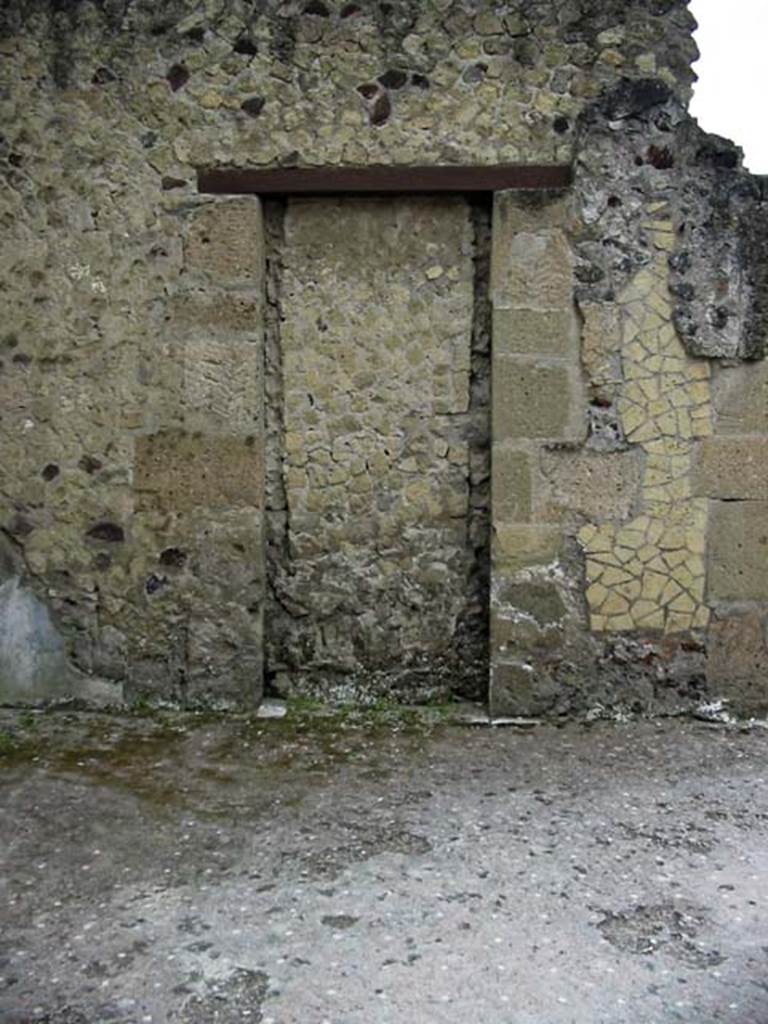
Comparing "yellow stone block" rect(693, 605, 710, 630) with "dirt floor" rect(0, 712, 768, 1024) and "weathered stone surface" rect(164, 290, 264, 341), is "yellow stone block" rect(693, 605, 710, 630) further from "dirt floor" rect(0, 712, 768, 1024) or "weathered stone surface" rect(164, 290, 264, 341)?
"weathered stone surface" rect(164, 290, 264, 341)

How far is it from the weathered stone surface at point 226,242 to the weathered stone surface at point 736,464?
179 centimetres

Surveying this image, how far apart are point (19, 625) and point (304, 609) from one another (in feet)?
3.59

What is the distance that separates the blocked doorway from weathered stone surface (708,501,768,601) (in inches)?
33.8

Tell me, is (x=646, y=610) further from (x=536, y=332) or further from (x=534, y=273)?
(x=534, y=273)

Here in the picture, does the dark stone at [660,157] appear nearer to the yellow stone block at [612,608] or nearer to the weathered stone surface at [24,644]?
the yellow stone block at [612,608]

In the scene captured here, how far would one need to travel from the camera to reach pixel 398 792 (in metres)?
3.64

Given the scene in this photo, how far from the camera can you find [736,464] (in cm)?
432

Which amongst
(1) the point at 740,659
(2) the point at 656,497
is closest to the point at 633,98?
(2) the point at 656,497

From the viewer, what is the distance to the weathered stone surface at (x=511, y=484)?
4.34 m

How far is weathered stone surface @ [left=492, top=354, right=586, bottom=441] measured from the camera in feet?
14.2

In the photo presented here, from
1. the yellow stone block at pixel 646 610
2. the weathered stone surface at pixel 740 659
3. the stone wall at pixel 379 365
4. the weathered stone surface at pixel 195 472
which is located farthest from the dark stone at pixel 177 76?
the weathered stone surface at pixel 740 659

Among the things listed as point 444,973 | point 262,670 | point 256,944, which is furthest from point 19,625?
point 444,973

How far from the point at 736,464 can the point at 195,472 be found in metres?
2.02

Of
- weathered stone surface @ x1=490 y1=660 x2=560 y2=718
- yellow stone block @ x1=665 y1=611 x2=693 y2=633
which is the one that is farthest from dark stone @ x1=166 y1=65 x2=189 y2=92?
yellow stone block @ x1=665 y1=611 x2=693 y2=633
